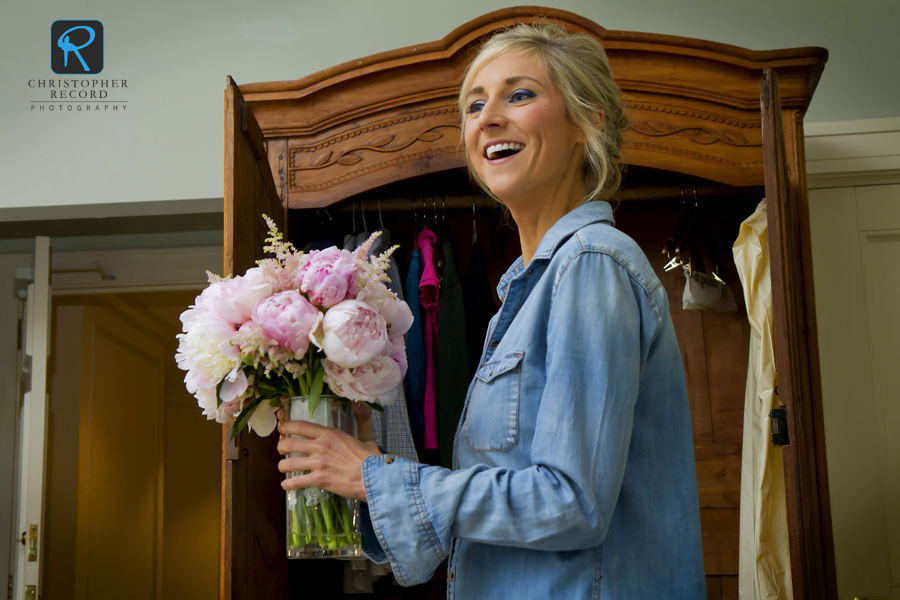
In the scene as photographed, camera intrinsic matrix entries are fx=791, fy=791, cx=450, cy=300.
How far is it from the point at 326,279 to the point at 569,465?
1.32 ft

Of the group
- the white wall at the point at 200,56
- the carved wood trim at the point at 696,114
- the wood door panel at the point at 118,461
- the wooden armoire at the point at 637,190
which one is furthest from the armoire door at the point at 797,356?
the wood door panel at the point at 118,461

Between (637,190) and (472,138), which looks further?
(637,190)

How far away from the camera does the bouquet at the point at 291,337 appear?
1033mm

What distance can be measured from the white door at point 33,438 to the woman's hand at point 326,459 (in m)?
2.93

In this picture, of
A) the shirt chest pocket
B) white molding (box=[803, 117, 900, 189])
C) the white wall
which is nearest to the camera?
the shirt chest pocket

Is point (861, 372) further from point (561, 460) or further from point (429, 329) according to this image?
point (561, 460)

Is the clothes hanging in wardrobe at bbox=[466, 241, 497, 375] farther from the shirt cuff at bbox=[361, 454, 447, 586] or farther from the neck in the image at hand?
the shirt cuff at bbox=[361, 454, 447, 586]

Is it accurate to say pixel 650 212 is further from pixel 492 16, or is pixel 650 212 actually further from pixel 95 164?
pixel 95 164

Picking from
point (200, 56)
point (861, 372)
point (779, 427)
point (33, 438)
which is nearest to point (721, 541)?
point (861, 372)

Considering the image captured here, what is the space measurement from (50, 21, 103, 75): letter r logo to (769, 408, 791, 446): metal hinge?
292cm

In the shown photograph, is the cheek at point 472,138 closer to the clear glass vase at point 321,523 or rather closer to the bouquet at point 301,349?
the bouquet at point 301,349

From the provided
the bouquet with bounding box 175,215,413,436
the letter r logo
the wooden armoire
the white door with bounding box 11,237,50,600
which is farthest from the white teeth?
the white door with bounding box 11,237,50,600

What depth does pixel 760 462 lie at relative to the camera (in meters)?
2.38

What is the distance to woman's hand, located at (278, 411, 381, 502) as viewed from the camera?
1.00 m
